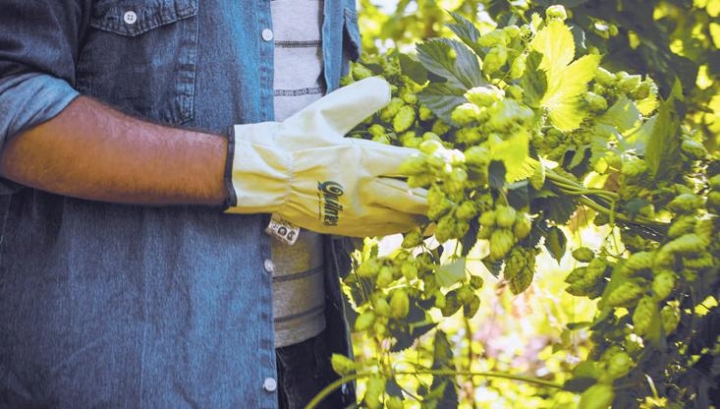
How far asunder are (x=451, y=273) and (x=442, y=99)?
27 centimetres

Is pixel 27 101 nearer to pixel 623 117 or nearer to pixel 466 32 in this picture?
pixel 466 32

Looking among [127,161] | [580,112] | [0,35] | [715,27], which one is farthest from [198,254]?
[715,27]

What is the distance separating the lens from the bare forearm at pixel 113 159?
1.32 m

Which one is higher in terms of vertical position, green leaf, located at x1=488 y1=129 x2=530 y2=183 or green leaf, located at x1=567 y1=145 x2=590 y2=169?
green leaf, located at x1=488 y1=129 x2=530 y2=183

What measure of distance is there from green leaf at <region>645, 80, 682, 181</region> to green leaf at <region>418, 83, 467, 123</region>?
0.30 m

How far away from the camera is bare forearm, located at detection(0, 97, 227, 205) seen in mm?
1317

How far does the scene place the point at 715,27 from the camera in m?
1.80

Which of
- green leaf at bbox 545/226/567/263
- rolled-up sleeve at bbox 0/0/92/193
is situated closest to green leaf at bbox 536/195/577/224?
green leaf at bbox 545/226/567/263

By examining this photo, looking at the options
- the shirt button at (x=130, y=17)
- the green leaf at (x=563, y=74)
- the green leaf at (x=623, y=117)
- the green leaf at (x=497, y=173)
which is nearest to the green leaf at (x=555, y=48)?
the green leaf at (x=563, y=74)

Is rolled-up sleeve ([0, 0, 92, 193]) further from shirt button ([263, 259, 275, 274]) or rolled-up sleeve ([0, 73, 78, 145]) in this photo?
shirt button ([263, 259, 275, 274])

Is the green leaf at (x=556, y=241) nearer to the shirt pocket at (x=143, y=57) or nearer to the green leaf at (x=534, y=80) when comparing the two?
the green leaf at (x=534, y=80)

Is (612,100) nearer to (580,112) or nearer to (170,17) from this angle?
(580,112)

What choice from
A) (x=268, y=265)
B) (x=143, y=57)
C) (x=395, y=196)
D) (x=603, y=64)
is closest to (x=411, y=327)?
(x=395, y=196)

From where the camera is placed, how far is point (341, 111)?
1464 millimetres
